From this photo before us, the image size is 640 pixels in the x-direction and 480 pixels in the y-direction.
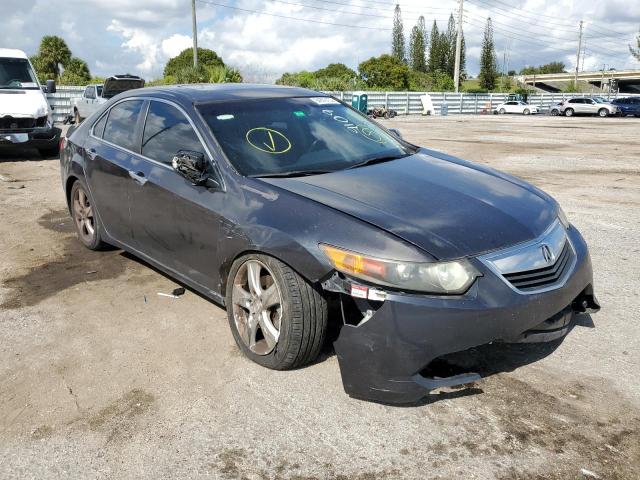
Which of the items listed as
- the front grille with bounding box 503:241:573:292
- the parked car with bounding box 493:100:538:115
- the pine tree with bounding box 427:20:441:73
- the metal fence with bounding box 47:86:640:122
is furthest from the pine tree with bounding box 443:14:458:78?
the front grille with bounding box 503:241:573:292

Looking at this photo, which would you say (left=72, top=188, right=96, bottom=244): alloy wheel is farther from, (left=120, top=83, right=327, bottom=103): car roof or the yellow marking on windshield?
the yellow marking on windshield

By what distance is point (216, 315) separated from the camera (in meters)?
4.18

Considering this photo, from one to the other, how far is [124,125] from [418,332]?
325 cm

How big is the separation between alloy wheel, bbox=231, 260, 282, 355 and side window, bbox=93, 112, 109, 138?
253 centimetres

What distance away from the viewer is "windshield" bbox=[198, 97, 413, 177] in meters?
3.77

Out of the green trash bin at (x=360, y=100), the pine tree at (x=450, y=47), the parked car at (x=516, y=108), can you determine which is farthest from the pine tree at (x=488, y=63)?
the green trash bin at (x=360, y=100)

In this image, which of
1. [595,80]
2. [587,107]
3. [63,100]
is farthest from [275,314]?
[595,80]

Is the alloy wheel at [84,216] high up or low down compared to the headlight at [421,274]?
down

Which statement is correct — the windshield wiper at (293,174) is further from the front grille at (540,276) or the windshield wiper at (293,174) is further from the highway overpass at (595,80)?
the highway overpass at (595,80)

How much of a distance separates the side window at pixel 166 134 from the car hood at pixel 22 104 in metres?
8.47

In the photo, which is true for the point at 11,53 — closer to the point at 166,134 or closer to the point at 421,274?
the point at 166,134

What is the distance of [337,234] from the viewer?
9.72 ft

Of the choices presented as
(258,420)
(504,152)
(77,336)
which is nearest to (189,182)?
(77,336)

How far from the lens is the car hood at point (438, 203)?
294 centimetres
